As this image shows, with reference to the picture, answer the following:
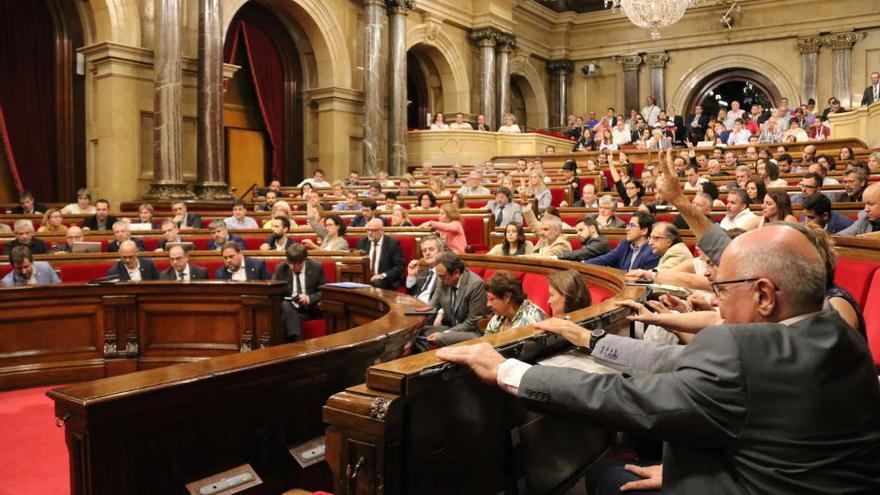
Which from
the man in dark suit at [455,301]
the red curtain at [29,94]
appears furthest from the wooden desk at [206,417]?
the red curtain at [29,94]

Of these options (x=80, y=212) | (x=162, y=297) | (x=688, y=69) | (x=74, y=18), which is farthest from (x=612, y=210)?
(x=688, y=69)

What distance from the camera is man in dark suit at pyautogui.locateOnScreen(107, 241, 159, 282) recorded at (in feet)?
17.5

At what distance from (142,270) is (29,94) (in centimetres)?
662

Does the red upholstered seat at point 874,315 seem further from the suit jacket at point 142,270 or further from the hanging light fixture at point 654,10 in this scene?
the hanging light fixture at point 654,10

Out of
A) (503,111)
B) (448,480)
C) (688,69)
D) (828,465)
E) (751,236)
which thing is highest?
(688,69)

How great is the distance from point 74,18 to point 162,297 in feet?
25.0

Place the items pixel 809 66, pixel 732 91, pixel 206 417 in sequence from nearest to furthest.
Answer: pixel 206 417
pixel 809 66
pixel 732 91

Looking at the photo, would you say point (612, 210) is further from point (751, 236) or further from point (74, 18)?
point (74, 18)

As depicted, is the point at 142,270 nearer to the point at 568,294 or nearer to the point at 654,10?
the point at 568,294

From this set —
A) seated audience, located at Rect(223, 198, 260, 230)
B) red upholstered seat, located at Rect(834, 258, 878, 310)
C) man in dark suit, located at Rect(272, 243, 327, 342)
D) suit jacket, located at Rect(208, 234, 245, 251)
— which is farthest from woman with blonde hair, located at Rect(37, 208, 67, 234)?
red upholstered seat, located at Rect(834, 258, 878, 310)

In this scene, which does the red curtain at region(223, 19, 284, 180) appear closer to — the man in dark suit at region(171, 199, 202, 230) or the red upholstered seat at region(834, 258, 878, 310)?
the man in dark suit at region(171, 199, 202, 230)

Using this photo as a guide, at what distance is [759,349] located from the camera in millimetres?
1219

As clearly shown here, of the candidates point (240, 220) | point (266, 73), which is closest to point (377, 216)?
point (240, 220)

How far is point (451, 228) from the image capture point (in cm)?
643
